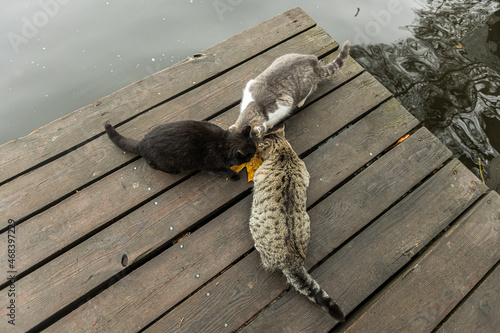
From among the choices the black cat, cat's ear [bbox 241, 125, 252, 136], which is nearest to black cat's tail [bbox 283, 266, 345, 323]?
the black cat

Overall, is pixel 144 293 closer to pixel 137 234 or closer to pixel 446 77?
pixel 137 234

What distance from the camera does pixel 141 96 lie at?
276 cm

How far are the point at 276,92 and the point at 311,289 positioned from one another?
1.71m

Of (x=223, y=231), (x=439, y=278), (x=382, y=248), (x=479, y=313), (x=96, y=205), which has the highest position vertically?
(x=96, y=205)

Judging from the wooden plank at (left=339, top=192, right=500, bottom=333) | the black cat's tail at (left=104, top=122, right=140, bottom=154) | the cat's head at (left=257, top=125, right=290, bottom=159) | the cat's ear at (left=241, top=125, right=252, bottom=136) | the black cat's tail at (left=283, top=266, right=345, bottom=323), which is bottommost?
the wooden plank at (left=339, top=192, right=500, bottom=333)

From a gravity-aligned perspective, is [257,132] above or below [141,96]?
below

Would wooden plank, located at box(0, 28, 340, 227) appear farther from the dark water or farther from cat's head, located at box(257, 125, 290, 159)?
the dark water

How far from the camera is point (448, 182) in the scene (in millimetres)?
2529

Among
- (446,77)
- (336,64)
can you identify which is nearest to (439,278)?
(336,64)

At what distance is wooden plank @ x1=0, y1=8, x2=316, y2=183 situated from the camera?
8.05 feet

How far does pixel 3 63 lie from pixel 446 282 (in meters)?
5.29

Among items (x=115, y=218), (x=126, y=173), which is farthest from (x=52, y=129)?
(x=115, y=218)

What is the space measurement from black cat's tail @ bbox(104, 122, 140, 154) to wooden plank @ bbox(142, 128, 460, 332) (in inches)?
50.0

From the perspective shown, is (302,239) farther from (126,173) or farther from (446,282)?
(126,173)
